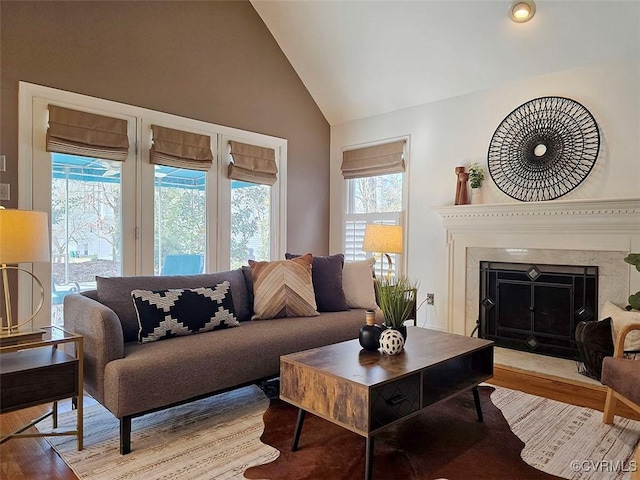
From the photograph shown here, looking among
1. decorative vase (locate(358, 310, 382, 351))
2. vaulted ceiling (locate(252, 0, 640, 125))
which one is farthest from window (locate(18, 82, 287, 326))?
decorative vase (locate(358, 310, 382, 351))

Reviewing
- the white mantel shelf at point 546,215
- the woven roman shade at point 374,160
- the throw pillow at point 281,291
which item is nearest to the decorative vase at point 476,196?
the white mantel shelf at point 546,215

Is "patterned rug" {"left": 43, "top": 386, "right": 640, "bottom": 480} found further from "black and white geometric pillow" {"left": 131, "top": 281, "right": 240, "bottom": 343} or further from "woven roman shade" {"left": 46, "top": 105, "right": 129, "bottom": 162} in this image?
"woven roman shade" {"left": 46, "top": 105, "right": 129, "bottom": 162}

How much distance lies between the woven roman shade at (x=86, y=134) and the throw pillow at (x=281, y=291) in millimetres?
1524

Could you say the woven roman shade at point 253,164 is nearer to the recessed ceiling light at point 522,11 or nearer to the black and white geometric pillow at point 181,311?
the black and white geometric pillow at point 181,311

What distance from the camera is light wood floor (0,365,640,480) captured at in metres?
1.95

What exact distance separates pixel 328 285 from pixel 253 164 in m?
1.81

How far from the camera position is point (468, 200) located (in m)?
4.22

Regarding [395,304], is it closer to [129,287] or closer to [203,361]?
[203,361]

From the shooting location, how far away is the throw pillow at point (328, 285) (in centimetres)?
348

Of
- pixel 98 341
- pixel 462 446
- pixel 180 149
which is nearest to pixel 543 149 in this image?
pixel 462 446

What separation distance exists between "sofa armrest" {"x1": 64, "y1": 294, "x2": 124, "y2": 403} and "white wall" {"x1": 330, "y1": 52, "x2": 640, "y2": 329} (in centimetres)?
322

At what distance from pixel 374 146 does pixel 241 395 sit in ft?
10.7

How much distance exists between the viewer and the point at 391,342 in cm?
219

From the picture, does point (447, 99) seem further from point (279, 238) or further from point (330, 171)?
point (279, 238)
